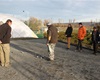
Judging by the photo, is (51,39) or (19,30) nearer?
(51,39)

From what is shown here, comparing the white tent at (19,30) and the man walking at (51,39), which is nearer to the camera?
the man walking at (51,39)

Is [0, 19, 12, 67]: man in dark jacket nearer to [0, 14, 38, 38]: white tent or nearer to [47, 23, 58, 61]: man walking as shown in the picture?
[47, 23, 58, 61]: man walking

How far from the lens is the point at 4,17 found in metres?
38.1

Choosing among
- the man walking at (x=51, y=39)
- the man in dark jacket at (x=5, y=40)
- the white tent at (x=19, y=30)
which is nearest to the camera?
the man in dark jacket at (x=5, y=40)

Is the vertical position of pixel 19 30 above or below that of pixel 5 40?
below

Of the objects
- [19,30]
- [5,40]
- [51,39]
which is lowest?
[19,30]

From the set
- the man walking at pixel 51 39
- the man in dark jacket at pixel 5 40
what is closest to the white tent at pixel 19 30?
the man walking at pixel 51 39

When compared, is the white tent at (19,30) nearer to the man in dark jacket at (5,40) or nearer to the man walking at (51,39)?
the man walking at (51,39)

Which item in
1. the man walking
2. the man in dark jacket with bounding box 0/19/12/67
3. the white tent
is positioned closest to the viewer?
the man in dark jacket with bounding box 0/19/12/67

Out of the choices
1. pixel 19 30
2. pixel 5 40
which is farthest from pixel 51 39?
pixel 19 30

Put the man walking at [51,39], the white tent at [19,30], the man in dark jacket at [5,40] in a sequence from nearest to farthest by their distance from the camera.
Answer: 1. the man in dark jacket at [5,40]
2. the man walking at [51,39]
3. the white tent at [19,30]

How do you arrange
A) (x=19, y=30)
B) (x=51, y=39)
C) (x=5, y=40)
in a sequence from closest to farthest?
1. (x=5, y=40)
2. (x=51, y=39)
3. (x=19, y=30)

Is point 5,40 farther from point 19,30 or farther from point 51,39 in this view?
point 19,30

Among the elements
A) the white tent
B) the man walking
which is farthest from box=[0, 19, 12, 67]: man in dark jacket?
the white tent
